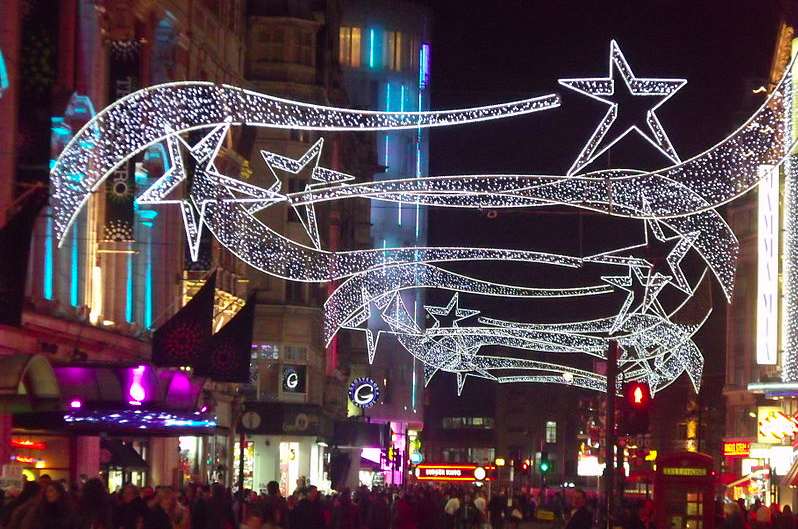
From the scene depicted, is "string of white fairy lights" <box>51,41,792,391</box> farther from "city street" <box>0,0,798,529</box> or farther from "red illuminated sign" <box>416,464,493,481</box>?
"red illuminated sign" <box>416,464,493,481</box>

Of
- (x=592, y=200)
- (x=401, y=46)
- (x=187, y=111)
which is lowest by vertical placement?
(x=592, y=200)

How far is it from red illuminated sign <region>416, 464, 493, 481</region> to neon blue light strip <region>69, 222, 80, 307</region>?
203 feet

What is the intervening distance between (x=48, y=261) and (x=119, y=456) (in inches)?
288

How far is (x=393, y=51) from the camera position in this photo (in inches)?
4825

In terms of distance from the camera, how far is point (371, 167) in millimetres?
94562

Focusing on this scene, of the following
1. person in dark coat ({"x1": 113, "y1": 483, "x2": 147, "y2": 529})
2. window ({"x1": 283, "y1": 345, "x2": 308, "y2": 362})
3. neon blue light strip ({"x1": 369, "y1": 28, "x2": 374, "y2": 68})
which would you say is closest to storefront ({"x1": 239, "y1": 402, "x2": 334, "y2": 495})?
window ({"x1": 283, "y1": 345, "x2": 308, "y2": 362})

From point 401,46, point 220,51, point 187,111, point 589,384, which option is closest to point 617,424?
point 187,111

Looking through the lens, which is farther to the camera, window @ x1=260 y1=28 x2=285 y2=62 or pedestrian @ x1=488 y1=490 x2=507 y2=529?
window @ x1=260 y1=28 x2=285 y2=62

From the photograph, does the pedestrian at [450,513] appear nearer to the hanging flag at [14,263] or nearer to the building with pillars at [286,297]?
the building with pillars at [286,297]

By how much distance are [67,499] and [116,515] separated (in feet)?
17.6

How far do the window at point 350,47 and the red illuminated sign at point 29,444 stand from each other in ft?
A: 276

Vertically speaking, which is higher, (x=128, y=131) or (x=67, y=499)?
(x=128, y=131)

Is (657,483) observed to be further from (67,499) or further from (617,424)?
(67,499)

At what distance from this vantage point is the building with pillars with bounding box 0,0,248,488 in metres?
30.9
